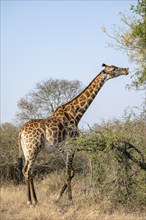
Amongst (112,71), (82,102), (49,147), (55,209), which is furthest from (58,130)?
(55,209)

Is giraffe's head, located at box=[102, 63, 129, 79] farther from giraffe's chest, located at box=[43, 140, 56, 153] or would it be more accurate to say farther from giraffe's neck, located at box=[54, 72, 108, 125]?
giraffe's chest, located at box=[43, 140, 56, 153]

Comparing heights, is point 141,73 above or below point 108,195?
above

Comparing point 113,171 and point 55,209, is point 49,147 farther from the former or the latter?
point 113,171

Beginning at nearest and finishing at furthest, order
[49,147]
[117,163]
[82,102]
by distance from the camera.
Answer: [117,163], [49,147], [82,102]

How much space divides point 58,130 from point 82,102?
106 cm

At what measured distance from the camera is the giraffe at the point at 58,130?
30.0 ft

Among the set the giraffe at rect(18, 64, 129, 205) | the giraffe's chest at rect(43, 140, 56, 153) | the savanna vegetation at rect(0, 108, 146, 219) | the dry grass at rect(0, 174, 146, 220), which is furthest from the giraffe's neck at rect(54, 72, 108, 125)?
the dry grass at rect(0, 174, 146, 220)

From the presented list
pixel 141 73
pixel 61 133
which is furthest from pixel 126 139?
pixel 141 73

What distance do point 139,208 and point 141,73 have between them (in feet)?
12.2

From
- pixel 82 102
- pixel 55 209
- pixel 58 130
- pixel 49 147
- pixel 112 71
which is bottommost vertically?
pixel 55 209

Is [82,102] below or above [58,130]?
above

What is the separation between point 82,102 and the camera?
10148 millimetres

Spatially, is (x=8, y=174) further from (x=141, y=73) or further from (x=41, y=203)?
(x=141, y=73)

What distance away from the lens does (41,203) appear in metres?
8.80
